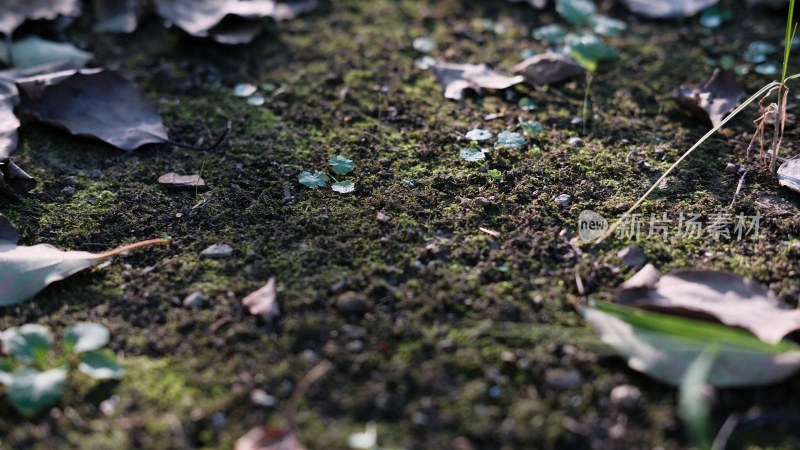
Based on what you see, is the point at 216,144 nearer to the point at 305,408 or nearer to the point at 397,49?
the point at 397,49

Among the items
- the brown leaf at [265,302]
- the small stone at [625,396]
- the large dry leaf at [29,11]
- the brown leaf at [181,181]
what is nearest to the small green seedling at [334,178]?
the brown leaf at [181,181]

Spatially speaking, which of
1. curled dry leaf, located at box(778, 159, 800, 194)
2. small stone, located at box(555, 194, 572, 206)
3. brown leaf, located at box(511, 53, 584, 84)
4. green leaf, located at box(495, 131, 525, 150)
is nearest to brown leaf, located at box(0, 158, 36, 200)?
green leaf, located at box(495, 131, 525, 150)

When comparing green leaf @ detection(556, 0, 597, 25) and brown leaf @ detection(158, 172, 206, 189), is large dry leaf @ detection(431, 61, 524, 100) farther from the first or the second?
brown leaf @ detection(158, 172, 206, 189)

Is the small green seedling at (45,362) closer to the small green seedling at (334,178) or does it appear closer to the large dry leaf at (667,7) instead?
the small green seedling at (334,178)

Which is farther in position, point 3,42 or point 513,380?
point 3,42

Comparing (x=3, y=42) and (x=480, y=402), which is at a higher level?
(x=3, y=42)

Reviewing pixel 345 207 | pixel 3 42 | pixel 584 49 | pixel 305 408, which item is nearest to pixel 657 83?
pixel 584 49

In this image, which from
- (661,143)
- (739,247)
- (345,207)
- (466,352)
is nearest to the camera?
(466,352)

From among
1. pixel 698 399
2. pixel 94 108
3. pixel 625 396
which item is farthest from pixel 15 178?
pixel 698 399
